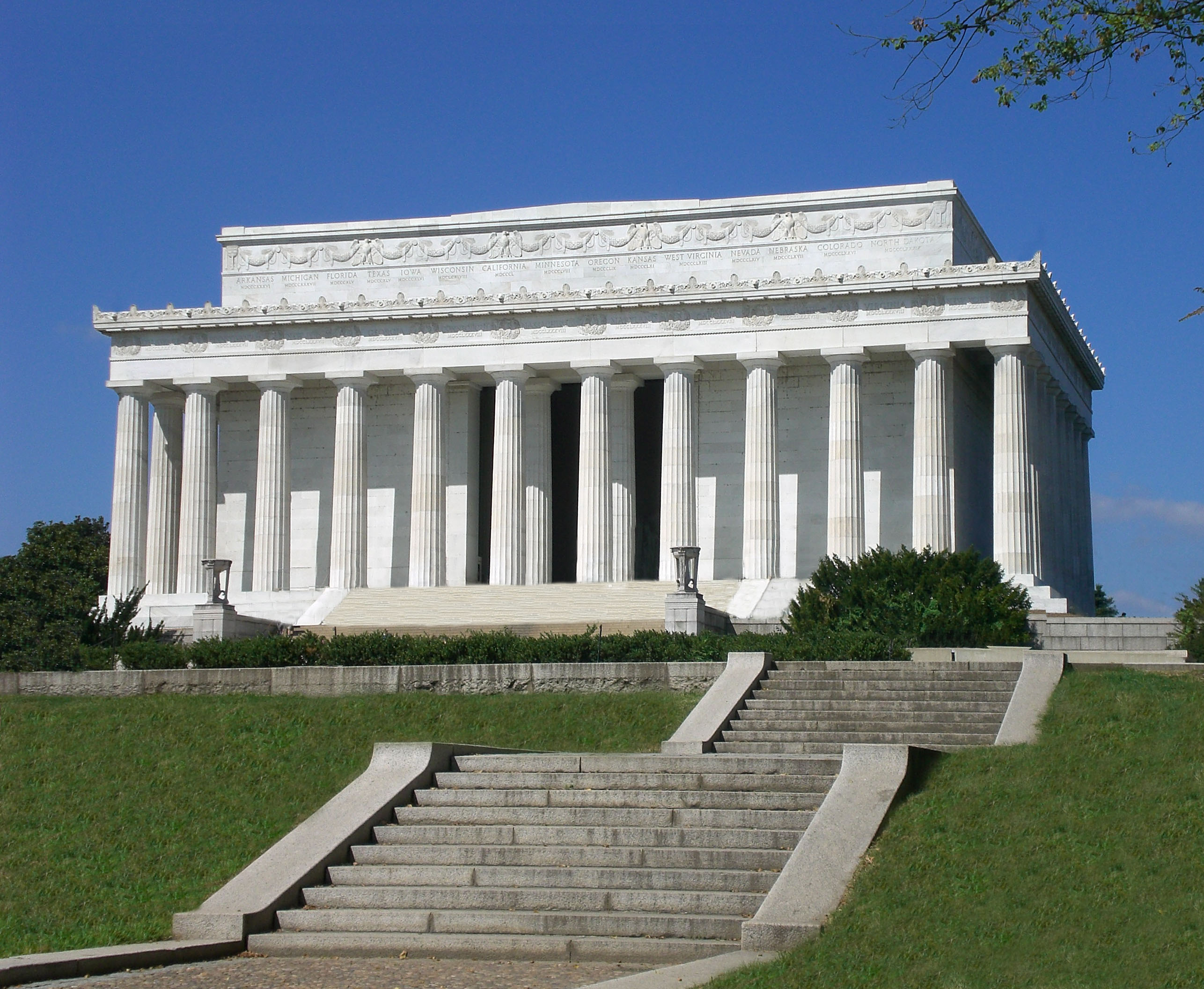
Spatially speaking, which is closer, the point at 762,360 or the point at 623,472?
the point at 762,360

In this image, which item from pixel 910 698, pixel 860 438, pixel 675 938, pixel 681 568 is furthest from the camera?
pixel 860 438

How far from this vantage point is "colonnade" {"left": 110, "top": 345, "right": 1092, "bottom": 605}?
5938cm

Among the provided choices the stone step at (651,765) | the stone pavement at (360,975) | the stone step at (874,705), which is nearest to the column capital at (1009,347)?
the stone step at (874,705)

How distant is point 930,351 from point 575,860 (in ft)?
135

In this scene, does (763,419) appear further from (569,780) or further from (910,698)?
(569,780)

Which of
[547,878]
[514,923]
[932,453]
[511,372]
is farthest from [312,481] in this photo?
[514,923]

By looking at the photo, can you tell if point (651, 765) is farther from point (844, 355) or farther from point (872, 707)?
point (844, 355)

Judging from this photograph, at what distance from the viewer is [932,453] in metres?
59.3

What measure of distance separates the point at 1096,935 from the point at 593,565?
149ft

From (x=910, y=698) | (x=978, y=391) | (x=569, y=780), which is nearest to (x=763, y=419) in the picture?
(x=978, y=391)

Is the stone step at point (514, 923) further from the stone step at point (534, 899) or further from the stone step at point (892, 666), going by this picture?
the stone step at point (892, 666)

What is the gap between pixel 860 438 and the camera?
60.7 meters

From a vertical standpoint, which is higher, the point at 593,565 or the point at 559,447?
the point at 559,447

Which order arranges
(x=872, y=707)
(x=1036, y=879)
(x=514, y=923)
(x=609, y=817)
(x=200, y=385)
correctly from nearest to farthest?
1. (x=1036, y=879)
2. (x=514, y=923)
3. (x=609, y=817)
4. (x=872, y=707)
5. (x=200, y=385)
